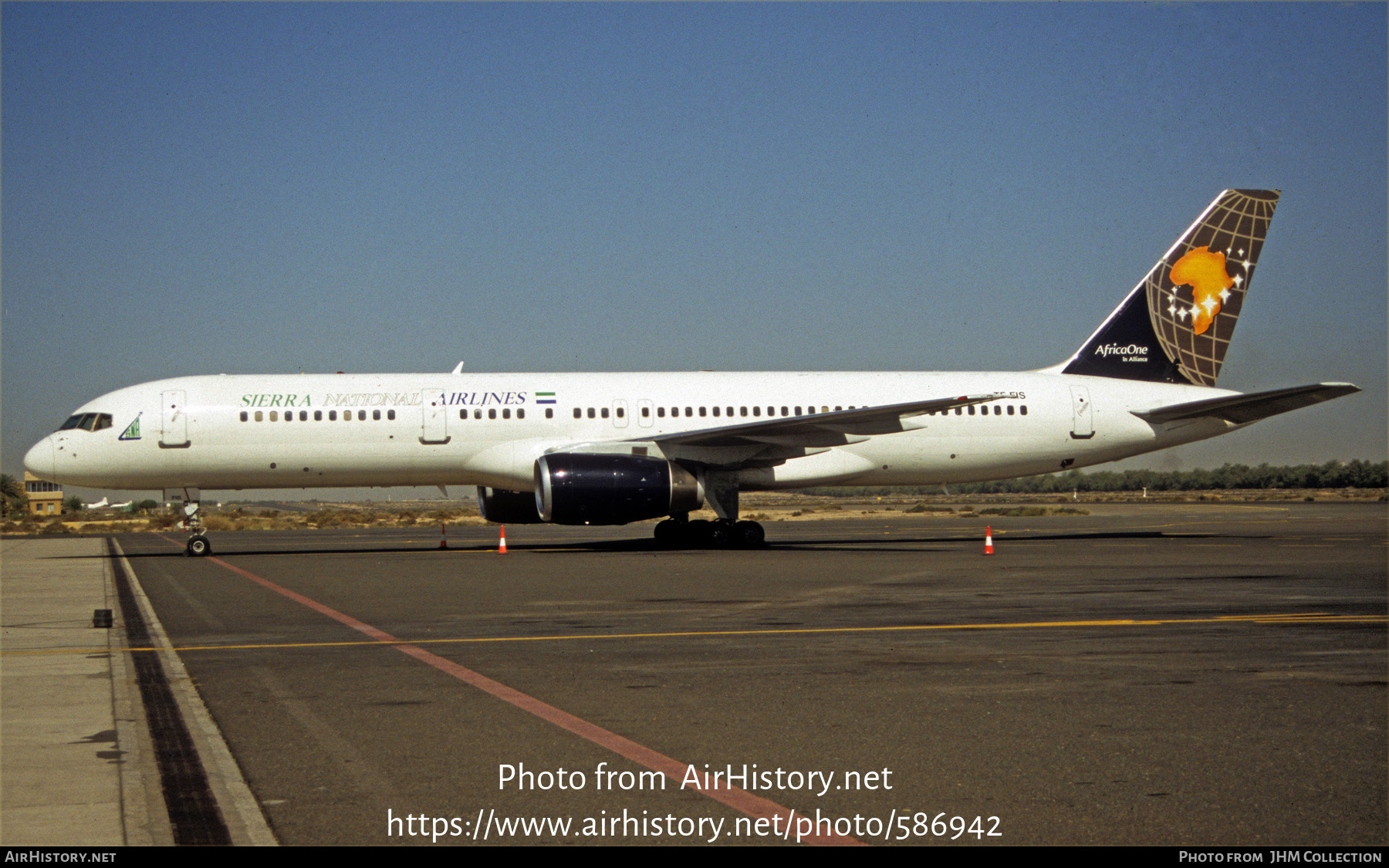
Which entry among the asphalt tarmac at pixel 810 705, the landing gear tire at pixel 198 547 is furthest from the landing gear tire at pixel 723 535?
the landing gear tire at pixel 198 547

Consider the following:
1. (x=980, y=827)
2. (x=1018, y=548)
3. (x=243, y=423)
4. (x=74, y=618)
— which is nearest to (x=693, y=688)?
(x=980, y=827)

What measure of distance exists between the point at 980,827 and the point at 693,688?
3343mm

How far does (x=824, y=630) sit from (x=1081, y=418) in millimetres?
18285

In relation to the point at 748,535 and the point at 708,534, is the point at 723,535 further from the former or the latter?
Answer: the point at 708,534

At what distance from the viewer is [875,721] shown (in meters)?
6.68

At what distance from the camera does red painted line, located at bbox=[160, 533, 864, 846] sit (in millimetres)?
4891

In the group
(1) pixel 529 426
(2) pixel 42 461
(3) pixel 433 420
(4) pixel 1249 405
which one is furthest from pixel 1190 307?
(2) pixel 42 461

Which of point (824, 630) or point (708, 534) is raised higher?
point (708, 534)

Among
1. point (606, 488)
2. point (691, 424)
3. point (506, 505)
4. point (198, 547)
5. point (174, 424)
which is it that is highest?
point (174, 424)

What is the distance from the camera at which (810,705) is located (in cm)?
721

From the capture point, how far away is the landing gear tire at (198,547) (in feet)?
80.0

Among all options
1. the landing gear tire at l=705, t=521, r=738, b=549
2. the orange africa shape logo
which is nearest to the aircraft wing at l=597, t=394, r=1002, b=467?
Answer: the landing gear tire at l=705, t=521, r=738, b=549

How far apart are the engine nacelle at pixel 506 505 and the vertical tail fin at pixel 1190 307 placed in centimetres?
1307

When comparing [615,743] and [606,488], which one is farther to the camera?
[606,488]
